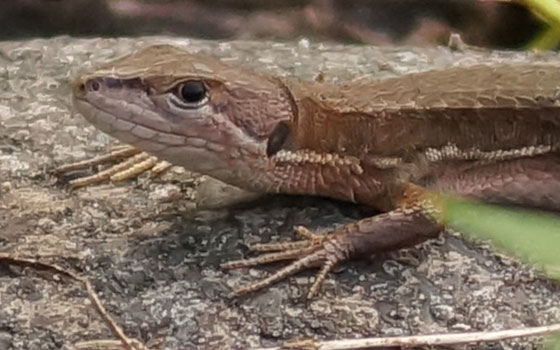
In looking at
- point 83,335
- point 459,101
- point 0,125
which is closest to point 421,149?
point 459,101

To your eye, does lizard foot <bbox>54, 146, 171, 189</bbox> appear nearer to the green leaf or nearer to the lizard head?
the lizard head

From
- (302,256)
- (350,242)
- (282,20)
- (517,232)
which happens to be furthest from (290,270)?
(282,20)

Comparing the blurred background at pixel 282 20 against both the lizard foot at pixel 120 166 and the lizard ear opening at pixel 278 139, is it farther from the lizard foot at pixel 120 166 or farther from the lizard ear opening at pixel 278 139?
the lizard ear opening at pixel 278 139

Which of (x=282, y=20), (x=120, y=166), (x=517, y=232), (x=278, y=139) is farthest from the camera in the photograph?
(x=282, y=20)

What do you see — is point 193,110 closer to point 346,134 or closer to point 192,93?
point 192,93

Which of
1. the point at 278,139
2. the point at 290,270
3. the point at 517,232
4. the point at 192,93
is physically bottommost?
the point at 290,270

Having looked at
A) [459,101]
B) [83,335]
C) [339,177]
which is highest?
[459,101]

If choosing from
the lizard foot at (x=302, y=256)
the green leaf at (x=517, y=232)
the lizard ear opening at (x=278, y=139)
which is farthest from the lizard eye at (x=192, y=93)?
the green leaf at (x=517, y=232)

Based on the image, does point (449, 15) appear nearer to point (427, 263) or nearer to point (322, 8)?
point (322, 8)
